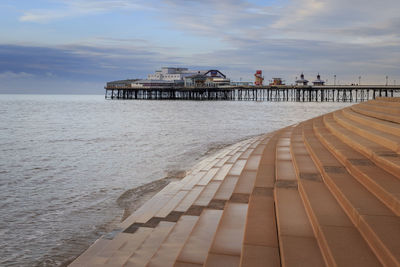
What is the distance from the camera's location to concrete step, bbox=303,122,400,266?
9.41 feet

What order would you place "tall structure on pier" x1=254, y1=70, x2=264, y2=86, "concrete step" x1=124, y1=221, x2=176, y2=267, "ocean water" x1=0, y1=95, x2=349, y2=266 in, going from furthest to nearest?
"tall structure on pier" x1=254, y1=70, x2=264, y2=86 < "ocean water" x1=0, y1=95, x2=349, y2=266 < "concrete step" x1=124, y1=221, x2=176, y2=267

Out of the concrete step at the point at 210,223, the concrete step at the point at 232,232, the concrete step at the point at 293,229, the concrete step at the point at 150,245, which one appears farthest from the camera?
the concrete step at the point at 150,245

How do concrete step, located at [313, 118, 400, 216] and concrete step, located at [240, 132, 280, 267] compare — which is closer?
concrete step, located at [240, 132, 280, 267]

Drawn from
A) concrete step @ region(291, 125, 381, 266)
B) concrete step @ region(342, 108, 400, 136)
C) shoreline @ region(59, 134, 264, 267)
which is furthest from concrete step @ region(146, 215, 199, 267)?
concrete step @ region(342, 108, 400, 136)

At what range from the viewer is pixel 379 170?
15.7 ft

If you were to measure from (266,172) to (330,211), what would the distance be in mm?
2931

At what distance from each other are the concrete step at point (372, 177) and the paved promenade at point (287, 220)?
11 mm

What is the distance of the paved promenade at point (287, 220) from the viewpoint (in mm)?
3227

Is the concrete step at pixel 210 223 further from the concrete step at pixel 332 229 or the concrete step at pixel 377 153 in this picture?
the concrete step at pixel 377 153

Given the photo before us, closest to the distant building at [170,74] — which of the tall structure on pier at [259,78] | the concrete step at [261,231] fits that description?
the tall structure on pier at [259,78]

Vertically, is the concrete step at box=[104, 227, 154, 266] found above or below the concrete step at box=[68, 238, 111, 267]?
above

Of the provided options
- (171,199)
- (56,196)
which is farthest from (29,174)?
(171,199)

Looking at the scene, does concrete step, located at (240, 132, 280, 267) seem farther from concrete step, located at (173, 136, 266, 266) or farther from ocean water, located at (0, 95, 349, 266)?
ocean water, located at (0, 95, 349, 266)

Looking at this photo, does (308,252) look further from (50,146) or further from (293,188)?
(50,146)
